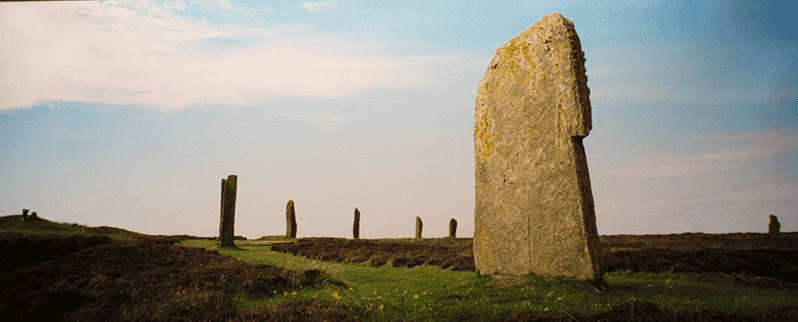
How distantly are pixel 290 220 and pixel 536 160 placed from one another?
21.4 metres

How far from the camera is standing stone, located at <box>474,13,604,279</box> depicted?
25.6 feet

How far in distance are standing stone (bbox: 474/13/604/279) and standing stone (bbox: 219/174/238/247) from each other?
14.4 m

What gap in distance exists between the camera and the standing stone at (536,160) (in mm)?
7793

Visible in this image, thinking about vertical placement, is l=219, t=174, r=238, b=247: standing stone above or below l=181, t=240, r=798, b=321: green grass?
above

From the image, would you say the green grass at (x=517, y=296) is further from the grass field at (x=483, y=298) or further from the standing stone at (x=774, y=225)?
the standing stone at (x=774, y=225)

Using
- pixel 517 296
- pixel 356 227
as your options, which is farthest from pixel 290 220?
pixel 517 296

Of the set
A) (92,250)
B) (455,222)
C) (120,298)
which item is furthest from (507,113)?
(455,222)

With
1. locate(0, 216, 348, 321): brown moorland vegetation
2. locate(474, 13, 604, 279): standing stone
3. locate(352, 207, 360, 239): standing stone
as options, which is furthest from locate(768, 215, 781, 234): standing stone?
locate(0, 216, 348, 321): brown moorland vegetation

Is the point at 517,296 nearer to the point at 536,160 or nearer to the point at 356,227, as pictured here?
the point at 536,160

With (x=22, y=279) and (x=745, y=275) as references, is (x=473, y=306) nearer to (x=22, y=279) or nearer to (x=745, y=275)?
(x=745, y=275)

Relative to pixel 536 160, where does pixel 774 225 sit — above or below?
below

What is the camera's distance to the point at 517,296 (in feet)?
23.7

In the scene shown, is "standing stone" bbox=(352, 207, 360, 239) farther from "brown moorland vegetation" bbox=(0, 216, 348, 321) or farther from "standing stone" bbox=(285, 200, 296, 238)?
"brown moorland vegetation" bbox=(0, 216, 348, 321)

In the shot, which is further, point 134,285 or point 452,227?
point 452,227
